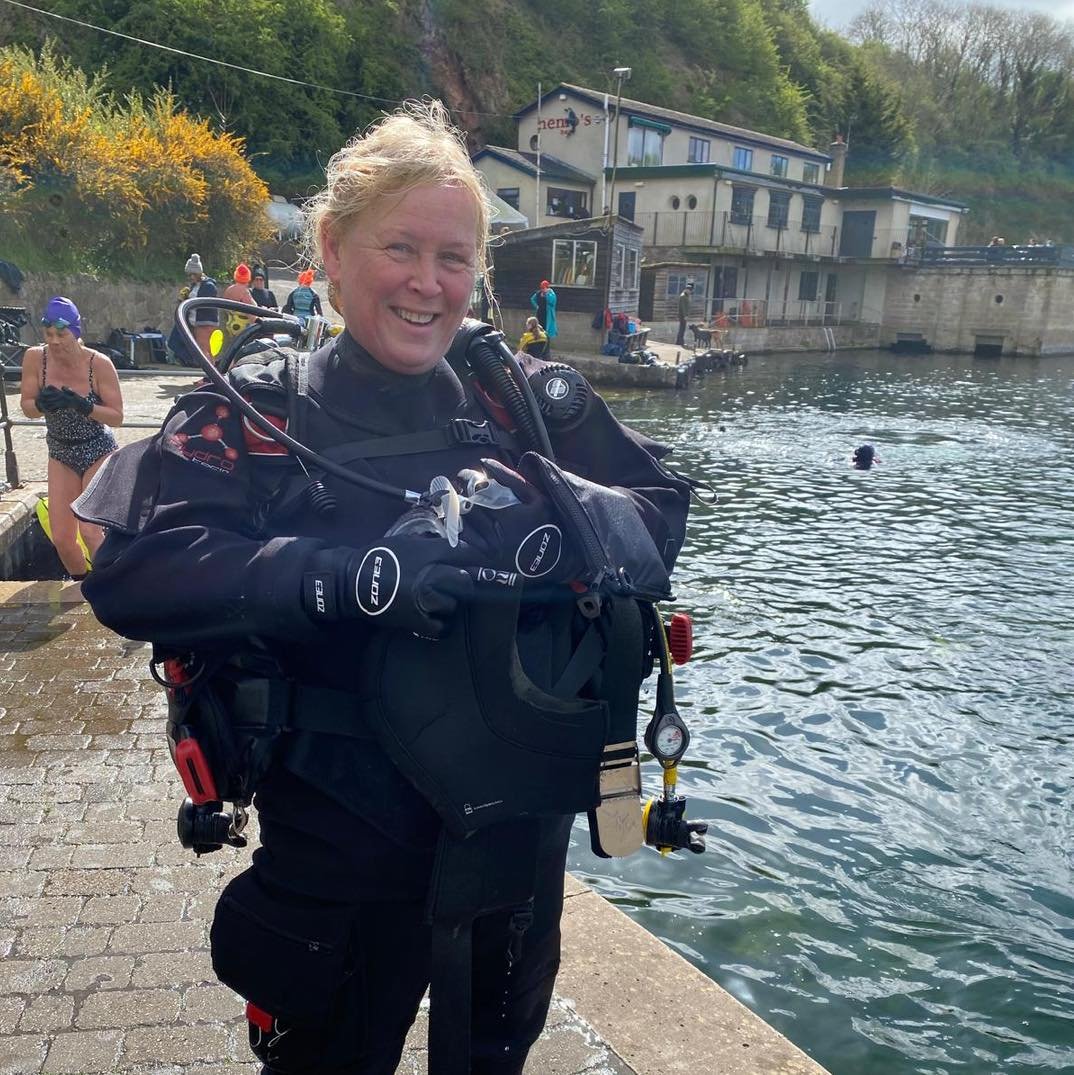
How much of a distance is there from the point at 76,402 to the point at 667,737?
5.39m

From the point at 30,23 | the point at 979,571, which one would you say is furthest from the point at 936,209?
the point at 979,571

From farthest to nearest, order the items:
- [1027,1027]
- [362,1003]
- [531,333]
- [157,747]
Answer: [531,333] < [157,747] < [1027,1027] < [362,1003]

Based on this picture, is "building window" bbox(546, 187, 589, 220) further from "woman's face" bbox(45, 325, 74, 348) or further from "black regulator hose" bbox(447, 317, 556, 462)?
"black regulator hose" bbox(447, 317, 556, 462)

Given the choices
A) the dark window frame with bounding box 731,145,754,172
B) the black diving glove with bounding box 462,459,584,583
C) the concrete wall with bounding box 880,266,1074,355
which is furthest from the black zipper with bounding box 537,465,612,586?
the dark window frame with bounding box 731,145,754,172

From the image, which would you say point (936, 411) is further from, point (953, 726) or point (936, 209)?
point (936, 209)

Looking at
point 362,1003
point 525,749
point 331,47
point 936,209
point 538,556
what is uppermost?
point 331,47

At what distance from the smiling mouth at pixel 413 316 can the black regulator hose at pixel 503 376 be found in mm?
162

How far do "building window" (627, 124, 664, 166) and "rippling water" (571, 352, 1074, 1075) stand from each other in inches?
1273

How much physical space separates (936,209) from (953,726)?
47.9 m

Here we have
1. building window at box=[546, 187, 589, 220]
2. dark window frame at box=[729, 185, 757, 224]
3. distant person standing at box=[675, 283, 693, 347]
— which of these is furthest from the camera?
building window at box=[546, 187, 589, 220]

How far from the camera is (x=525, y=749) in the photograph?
65.4 inches

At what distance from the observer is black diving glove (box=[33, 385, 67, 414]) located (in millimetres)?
6043

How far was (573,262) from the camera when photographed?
29.9 metres

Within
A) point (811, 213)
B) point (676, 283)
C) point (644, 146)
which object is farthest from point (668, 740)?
point (811, 213)
